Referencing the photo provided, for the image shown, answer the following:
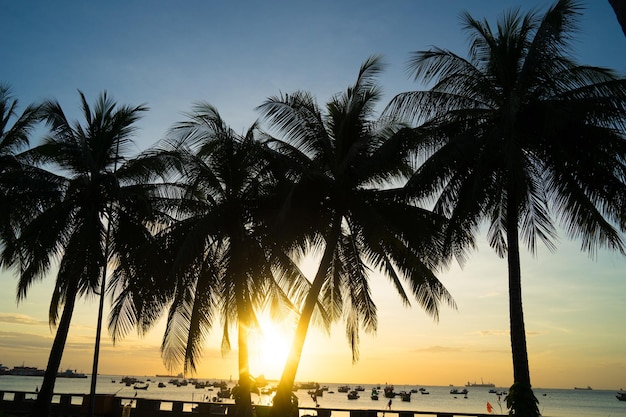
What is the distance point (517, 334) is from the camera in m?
13.6

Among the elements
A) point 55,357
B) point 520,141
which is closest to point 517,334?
point 520,141

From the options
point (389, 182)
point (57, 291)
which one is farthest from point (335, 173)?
point (57, 291)

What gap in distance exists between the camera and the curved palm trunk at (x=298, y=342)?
15.0 metres

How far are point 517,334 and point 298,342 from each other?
20.7 ft

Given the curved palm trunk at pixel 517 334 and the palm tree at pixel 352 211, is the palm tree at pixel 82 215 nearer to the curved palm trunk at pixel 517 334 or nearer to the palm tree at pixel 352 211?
the palm tree at pixel 352 211

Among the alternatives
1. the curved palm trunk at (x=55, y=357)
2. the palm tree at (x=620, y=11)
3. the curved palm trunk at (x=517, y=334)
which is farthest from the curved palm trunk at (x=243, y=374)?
the palm tree at (x=620, y=11)

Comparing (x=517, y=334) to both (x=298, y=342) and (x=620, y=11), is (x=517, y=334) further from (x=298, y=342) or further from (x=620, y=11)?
(x=620, y=11)

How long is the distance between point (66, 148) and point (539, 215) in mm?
15373

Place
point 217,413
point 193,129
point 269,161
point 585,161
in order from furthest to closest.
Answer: point 217,413 < point 193,129 < point 269,161 < point 585,161

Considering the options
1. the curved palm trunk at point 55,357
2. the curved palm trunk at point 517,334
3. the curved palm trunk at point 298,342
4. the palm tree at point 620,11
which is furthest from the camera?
the curved palm trunk at point 55,357

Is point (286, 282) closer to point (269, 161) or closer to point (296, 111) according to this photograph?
point (269, 161)

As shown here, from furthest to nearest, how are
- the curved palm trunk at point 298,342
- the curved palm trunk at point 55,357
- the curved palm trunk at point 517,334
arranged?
1. the curved palm trunk at point 55,357
2. the curved palm trunk at point 298,342
3. the curved palm trunk at point 517,334

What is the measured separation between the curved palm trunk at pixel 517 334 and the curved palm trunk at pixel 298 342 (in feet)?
17.3

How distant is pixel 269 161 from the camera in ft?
57.6
